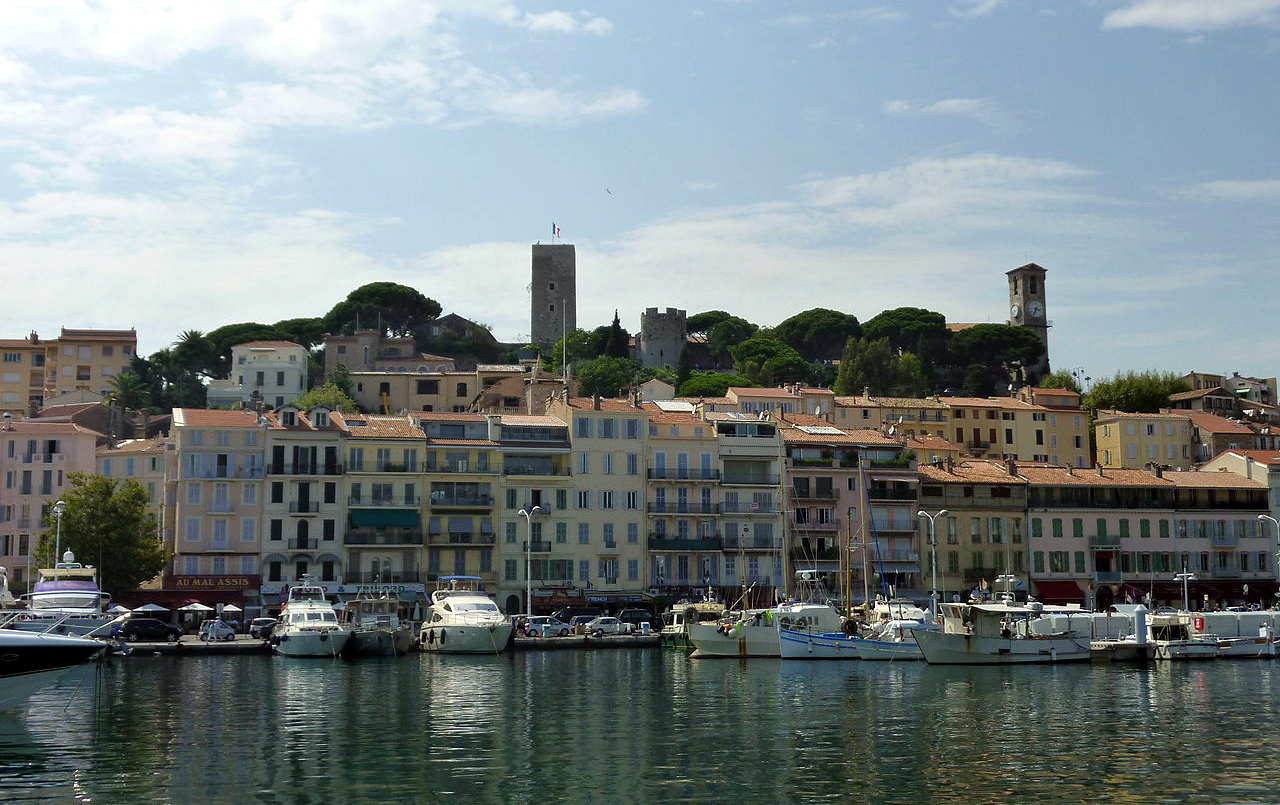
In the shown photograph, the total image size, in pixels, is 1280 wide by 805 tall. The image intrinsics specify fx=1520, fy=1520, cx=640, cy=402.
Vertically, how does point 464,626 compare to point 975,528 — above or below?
below

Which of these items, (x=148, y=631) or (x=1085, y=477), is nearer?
(x=148, y=631)

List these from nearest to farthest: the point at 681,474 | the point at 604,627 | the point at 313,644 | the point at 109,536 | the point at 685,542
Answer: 1. the point at 313,644
2. the point at 109,536
3. the point at 604,627
4. the point at 685,542
5. the point at 681,474

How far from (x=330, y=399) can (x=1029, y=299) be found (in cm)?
10302

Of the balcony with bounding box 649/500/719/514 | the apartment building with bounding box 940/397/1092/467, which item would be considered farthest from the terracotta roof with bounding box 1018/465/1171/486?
the balcony with bounding box 649/500/719/514

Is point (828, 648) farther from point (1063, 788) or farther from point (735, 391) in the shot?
point (735, 391)

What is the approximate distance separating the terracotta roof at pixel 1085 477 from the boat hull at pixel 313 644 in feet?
163

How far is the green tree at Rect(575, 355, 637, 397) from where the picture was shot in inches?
5728

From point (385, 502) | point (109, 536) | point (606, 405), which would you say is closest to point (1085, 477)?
point (606, 405)

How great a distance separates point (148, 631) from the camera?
7856cm

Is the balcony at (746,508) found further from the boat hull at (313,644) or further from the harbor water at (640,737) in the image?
the harbor water at (640,737)

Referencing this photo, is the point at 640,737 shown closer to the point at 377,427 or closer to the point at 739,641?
the point at 739,641

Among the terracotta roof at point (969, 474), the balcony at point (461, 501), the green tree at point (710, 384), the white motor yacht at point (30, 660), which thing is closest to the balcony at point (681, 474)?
the balcony at point (461, 501)

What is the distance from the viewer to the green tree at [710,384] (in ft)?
472

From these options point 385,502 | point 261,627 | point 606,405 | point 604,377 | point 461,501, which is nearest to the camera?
point 261,627
